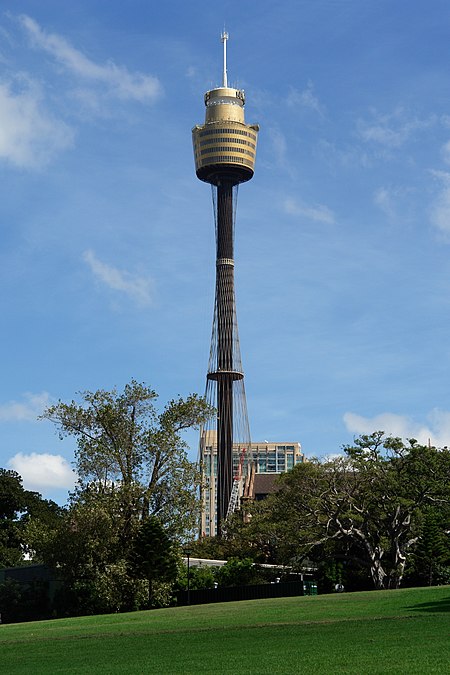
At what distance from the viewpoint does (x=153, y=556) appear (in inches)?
2443

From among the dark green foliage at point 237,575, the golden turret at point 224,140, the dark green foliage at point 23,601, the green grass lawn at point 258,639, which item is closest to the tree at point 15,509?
the dark green foliage at point 23,601

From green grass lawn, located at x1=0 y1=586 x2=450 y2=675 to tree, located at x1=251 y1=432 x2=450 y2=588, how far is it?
15.6 meters

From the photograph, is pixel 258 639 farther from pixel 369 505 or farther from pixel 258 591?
pixel 369 505

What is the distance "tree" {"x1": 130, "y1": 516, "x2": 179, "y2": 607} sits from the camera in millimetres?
62094

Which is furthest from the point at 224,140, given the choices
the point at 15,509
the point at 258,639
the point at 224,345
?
the point at 258,639

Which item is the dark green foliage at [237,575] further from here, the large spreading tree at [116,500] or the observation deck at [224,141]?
the observation deck at [224,141]

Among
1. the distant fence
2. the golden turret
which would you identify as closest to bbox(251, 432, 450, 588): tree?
the distant fence

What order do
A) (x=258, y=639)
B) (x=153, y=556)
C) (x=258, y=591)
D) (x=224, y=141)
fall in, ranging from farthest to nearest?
(x=224, y=141) < (x=153, y=556) < (x=258, y=591) < (x=258, y=639)

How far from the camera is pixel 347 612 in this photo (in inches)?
1660

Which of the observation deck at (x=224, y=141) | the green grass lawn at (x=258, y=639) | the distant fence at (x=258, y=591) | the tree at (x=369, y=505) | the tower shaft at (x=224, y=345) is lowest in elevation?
the green grass lawn at (x=258, y=639)

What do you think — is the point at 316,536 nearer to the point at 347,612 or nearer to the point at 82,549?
the point at 82,549

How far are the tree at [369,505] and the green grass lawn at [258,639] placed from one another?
15564mm

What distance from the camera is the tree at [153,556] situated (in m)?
62.1

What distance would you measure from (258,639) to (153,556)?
30.0 m
